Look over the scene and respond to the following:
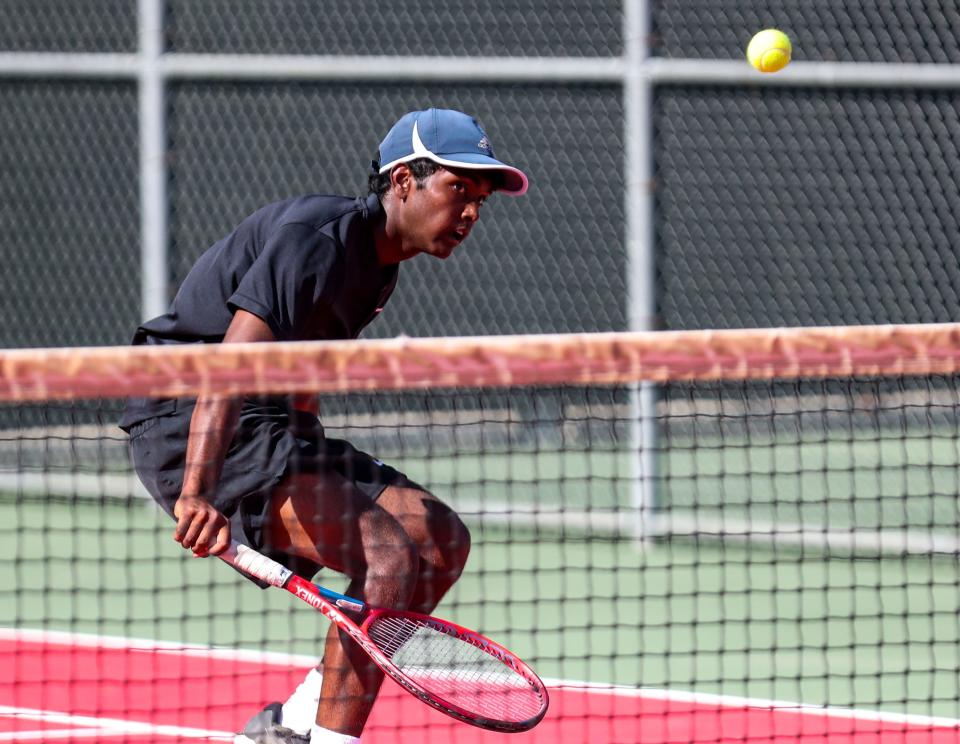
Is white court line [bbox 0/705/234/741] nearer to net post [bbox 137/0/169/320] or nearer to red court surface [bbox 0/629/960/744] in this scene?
red court surface [bbox 0/629/960/744]

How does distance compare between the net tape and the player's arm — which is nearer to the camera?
the net tape

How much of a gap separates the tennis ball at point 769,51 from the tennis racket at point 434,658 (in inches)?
109

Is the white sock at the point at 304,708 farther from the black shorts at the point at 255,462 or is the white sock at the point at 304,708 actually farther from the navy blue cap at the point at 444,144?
the navy blue cap at the point at 444,144

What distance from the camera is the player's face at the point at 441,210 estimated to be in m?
3.42

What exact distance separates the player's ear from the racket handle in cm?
85

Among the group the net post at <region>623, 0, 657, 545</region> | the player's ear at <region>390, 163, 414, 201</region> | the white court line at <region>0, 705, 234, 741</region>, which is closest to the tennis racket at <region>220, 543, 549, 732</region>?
the white court line at <region>0, 705, 234, 741</region>

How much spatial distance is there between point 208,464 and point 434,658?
822 mm

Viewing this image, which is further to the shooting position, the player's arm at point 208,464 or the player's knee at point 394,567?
the player's knee at point 394,567

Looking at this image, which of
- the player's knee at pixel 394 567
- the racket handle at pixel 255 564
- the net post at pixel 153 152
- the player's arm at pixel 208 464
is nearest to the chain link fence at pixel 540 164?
the net post at pixel 153 152

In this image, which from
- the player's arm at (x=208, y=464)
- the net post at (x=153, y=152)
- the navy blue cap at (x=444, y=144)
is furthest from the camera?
the net post at (x=153, y=152)

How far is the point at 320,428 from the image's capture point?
3562 millimetres

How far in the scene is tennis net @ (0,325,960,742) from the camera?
2.88m

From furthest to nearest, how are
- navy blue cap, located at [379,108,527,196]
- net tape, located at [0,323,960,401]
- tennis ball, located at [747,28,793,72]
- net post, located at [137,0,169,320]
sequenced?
net post, located at [137,0,169,320]
tennis ball, located at [747,28,793,72]
navy blue cap, located at [379,108,527,196]
net tape, located at [0,323,960,401]

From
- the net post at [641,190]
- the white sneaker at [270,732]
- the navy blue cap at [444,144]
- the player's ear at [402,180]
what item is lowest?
the white sneaker at [270,732]
